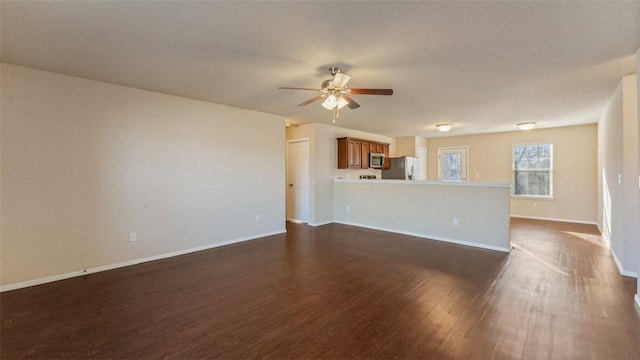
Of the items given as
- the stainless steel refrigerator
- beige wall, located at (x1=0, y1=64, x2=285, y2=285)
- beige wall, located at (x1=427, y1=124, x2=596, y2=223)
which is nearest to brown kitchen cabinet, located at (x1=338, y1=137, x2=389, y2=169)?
the stainless steel refrigerator

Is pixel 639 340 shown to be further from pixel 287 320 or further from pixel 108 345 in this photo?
pixel 108 345

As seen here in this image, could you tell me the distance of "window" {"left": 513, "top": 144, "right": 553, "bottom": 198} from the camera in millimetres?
→ 7336

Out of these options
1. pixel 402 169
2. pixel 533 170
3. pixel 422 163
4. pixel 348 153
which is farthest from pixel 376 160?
pixel 533 170

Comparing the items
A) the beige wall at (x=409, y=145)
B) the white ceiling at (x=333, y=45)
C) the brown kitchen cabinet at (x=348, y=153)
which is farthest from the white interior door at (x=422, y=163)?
the white ceiling at (x=333, y=45)

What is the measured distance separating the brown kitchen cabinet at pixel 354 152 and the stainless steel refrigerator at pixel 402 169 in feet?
2.86

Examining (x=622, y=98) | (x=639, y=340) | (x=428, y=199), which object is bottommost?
(x=639, y=340)

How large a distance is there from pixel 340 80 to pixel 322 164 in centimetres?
371

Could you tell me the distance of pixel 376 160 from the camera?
25.9 ft

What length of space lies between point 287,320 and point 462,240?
3.82m

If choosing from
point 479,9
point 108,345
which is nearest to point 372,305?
point 108,345

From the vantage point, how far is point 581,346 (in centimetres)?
204

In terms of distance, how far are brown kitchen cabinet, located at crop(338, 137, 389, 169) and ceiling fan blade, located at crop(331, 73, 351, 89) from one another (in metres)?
3.80

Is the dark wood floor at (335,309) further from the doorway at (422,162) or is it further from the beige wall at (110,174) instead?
the doorway at (422,162)

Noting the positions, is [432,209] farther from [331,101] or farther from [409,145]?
[409,145]
